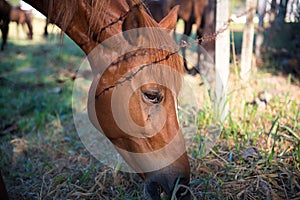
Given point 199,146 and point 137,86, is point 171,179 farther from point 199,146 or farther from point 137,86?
point 199,146

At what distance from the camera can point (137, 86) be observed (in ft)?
4.80

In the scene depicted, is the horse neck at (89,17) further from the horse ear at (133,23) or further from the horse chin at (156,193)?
the horse chin at (156,193)

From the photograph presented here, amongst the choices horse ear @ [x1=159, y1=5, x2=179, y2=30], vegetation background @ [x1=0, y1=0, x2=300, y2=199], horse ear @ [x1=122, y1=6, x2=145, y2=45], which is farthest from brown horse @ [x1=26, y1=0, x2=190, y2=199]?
vegetation background @ [x1=0, y1=0, x2=300, y2=199]

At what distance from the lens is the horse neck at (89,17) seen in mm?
1504

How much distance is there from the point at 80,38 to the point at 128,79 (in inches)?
15.7

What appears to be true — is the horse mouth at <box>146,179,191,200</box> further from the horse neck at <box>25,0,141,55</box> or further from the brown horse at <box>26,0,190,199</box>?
the horse neck at <box>25,0,141,55</box>

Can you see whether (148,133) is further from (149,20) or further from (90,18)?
(90,18)

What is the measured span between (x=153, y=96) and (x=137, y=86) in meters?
0.10

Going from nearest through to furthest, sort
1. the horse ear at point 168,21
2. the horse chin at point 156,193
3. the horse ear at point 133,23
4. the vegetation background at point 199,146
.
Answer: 1. the horse ear at point 133,23
2. the horse chin at point 156,193
3. the horse ear at point 168,21
4. the vegetation background at point 199,146

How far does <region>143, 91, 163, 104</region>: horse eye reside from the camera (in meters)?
1.44

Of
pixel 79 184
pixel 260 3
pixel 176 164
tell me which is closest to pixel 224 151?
pixel 176 164

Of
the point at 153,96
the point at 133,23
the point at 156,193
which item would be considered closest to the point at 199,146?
the point at 156,193

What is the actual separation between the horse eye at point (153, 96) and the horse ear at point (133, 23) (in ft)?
0.88

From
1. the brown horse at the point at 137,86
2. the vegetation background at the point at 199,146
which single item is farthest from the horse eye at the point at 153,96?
the vegetation background at the point at 199,146
